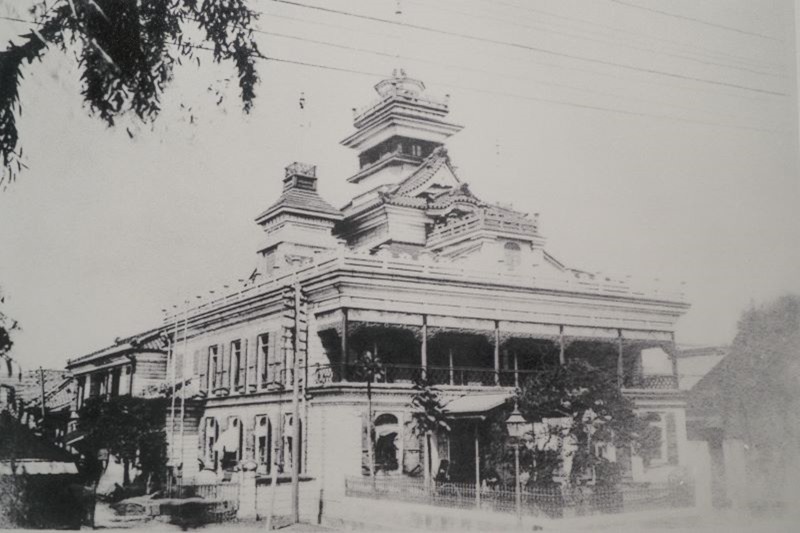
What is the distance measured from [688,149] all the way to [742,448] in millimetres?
2680

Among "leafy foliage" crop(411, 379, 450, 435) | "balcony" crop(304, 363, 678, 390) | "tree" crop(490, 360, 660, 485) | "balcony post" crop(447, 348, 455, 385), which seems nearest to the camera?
"tree" crop(490, 360, 660, 485)

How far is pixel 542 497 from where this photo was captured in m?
6.00

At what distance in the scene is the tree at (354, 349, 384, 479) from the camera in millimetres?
6898

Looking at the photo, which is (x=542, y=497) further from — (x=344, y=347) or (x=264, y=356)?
(x=264, y=356)

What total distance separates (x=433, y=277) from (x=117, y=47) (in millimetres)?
3697

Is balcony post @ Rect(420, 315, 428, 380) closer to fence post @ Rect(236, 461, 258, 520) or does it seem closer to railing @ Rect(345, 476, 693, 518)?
railing @ Rect(345, 476, 693, 518)

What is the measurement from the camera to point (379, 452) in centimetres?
727

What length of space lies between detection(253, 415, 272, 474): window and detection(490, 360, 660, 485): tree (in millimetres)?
2050

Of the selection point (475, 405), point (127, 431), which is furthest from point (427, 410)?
point (127, 431)

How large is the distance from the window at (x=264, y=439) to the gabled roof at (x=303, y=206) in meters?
1.74

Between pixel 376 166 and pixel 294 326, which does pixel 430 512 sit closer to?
pixel 294 326

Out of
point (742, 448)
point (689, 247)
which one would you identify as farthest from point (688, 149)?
point (742, 448)

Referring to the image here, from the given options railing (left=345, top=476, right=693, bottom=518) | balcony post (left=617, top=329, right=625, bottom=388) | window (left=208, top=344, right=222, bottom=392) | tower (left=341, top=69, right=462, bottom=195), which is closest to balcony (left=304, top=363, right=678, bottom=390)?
balcony post (left=617, top=329, right=625, bottom=388)

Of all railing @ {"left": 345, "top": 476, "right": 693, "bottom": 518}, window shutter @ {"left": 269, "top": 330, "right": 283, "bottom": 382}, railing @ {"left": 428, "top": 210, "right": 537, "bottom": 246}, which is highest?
railing @ {"left": 428, "top": 210, "right": 537, "bottom": 246}
